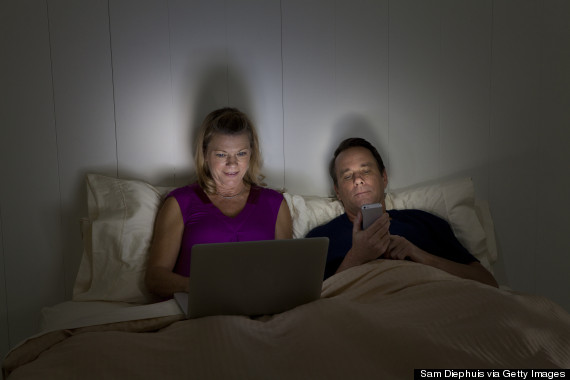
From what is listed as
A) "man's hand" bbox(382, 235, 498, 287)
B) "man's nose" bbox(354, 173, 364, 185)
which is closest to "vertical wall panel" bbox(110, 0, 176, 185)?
"man's nose" bbox(354, 173, 364, 185)

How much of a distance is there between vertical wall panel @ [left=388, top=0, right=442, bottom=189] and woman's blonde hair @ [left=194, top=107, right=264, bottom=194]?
2.37 ft

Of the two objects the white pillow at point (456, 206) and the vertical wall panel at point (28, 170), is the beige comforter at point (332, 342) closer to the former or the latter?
the white pillow at point (456, 206)

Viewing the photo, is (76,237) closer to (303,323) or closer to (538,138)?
(303,323)

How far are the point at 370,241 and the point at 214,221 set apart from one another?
1.95ft

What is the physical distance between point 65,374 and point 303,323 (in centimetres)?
52

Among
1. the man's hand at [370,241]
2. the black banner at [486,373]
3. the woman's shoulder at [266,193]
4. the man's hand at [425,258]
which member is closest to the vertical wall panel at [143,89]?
the woman's shoulder at [266,193]

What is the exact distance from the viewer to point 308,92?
2277mm

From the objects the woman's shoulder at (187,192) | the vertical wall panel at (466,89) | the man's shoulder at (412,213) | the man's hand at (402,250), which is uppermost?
the vertical wall panel at (466,89)

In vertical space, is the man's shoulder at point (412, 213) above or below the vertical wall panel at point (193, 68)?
below

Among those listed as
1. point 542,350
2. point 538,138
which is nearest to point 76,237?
point 542,350

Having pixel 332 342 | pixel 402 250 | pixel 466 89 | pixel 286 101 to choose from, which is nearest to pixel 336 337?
pixel 332 342

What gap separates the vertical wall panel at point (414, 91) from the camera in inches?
92.9

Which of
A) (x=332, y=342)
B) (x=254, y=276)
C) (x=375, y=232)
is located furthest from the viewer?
(x=375, y=232)

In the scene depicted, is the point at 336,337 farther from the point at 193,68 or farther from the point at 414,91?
the point at 414,91
